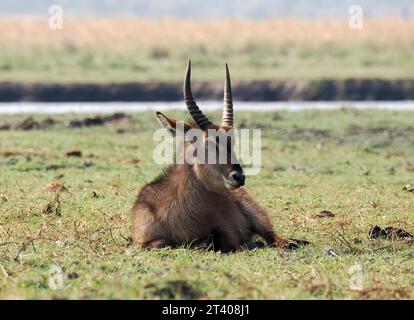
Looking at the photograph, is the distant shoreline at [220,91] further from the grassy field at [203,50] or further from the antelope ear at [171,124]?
the antelope ear at [171,124]

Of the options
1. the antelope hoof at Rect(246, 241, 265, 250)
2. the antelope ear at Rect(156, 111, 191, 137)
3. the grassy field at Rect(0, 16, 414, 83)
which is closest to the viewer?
the antelope ear at Rect(156, 111, 191, 137)

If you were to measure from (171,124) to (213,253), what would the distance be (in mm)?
968

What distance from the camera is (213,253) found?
308 inches

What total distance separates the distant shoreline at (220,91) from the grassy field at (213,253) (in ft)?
25.8

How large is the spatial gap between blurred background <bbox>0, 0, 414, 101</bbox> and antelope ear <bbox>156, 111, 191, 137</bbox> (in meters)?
17.6

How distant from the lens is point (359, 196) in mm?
10844

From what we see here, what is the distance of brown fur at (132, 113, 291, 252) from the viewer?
8.08m

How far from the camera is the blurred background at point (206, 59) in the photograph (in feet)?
85.3
